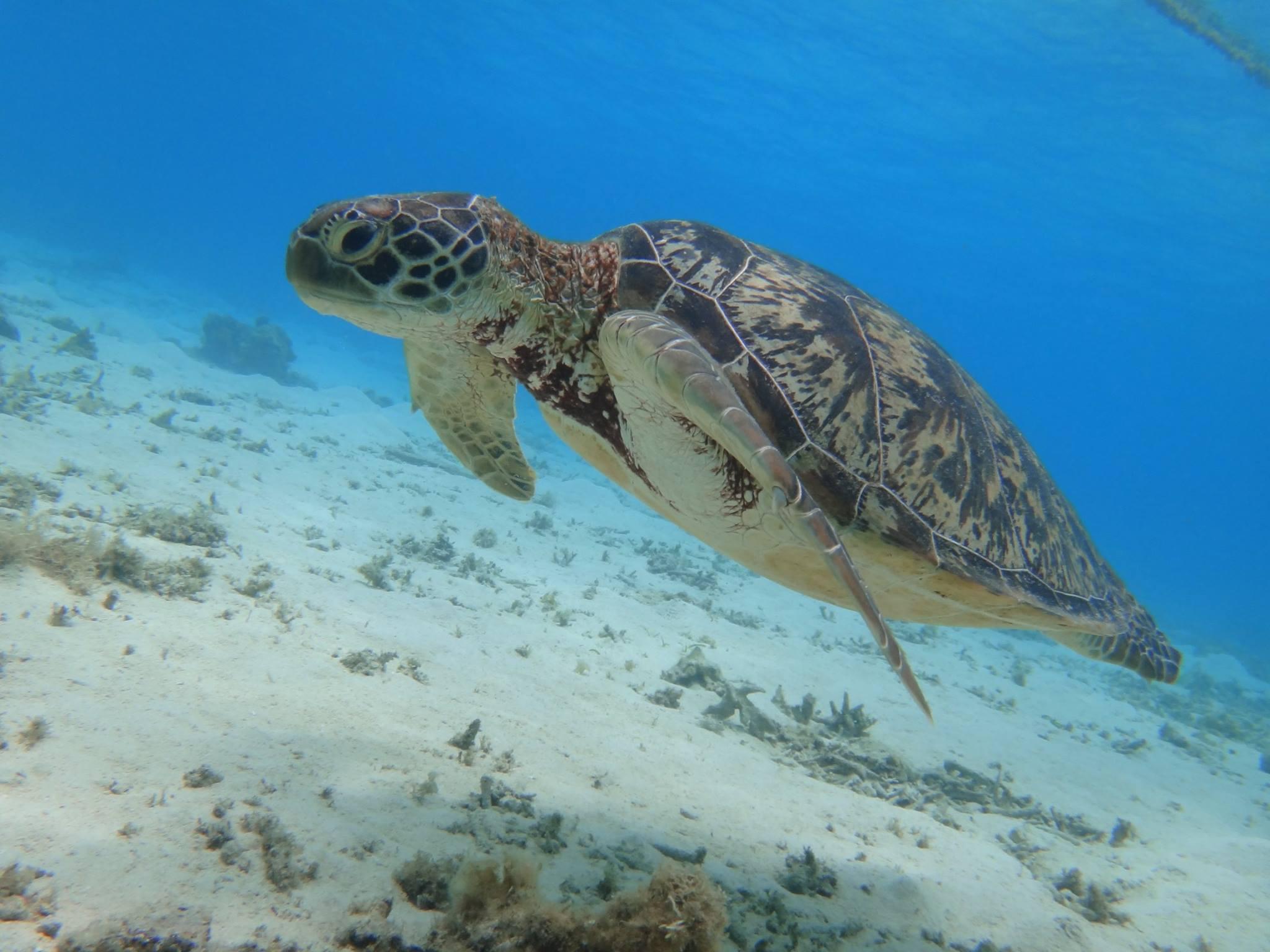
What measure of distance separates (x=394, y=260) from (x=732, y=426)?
1773 millimetres

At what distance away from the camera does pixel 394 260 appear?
2.88 m

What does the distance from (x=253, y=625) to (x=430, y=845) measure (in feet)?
7.35

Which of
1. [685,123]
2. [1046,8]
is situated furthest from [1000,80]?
[685,123]

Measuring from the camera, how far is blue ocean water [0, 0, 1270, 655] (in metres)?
25.2

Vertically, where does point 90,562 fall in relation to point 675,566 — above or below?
below

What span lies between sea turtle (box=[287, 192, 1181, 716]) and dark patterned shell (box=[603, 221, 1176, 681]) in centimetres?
1

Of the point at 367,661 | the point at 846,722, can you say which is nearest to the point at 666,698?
the point at 846,722

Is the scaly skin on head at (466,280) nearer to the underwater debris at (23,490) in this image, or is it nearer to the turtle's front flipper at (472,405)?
the turtle's front flipper at (472,405)

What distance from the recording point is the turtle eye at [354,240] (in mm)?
2818

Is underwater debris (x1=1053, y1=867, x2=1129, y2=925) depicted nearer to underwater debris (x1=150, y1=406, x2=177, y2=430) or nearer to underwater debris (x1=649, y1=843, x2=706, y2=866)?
underwater debris (x1=649, y1=843, x2=706, y2=866)

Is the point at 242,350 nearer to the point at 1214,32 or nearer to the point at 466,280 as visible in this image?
the point at 466,280

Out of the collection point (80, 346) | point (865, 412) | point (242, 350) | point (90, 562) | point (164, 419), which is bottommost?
point (90, 562)

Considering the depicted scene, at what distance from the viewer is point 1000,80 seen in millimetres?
25875

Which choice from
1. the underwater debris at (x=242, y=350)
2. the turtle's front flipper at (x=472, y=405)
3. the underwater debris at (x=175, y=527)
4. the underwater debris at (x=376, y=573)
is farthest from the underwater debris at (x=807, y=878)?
the underwater debris at (x=242, y=350)
